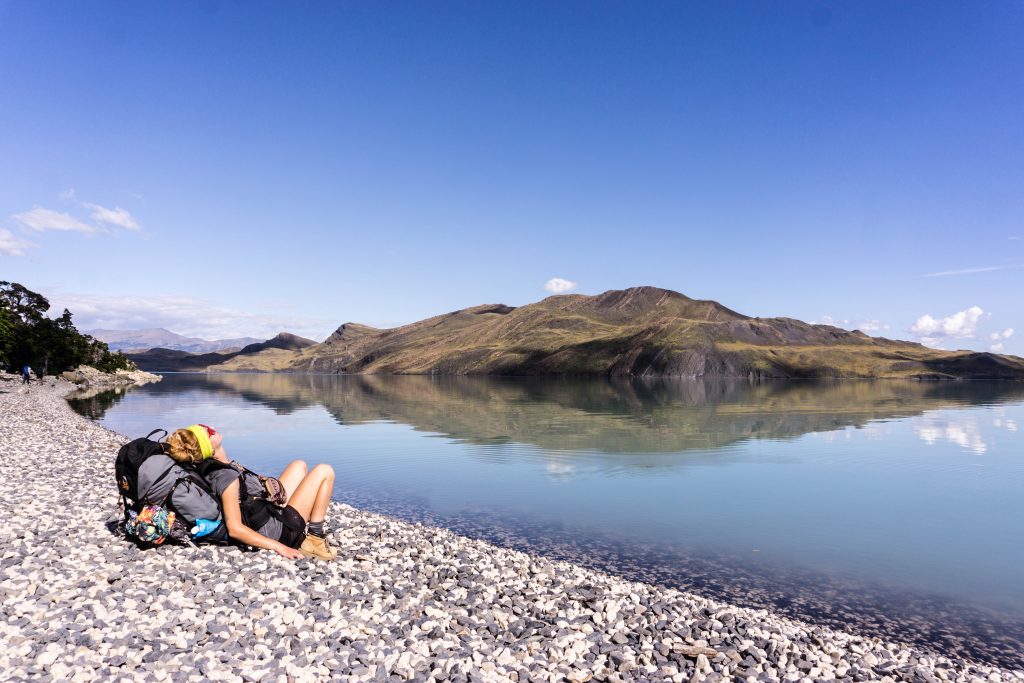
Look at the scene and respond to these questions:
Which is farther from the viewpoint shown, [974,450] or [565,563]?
[974,450]

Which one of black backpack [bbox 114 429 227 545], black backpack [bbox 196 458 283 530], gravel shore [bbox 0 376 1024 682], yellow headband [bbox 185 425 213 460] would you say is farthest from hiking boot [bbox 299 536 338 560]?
yellow headband [bbox 185 425 213 460]

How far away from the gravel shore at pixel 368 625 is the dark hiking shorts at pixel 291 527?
0.65m

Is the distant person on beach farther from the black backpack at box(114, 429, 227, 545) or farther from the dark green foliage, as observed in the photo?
the dark green foliage

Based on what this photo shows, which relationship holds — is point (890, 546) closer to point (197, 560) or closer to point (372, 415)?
point (197, 560)

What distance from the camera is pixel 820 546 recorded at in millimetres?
21625

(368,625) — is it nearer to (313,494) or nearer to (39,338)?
(313,494)

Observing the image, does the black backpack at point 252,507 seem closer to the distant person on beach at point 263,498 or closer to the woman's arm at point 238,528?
the distant person on beach at point 263,498

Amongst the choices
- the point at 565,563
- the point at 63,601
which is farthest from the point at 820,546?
the point at 63,601

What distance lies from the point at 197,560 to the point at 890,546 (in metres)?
21.6

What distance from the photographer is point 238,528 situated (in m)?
13.5

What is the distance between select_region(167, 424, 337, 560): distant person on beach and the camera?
44.2 ft

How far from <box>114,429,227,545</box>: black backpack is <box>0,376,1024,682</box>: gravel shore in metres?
0.60

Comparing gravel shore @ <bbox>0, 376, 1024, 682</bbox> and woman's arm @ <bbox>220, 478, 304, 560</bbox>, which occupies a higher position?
woman's arm @ <bbox>220, 478, 304, 560</bbox>

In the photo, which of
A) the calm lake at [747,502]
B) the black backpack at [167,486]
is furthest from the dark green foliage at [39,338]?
the black backpack at [167,486]
